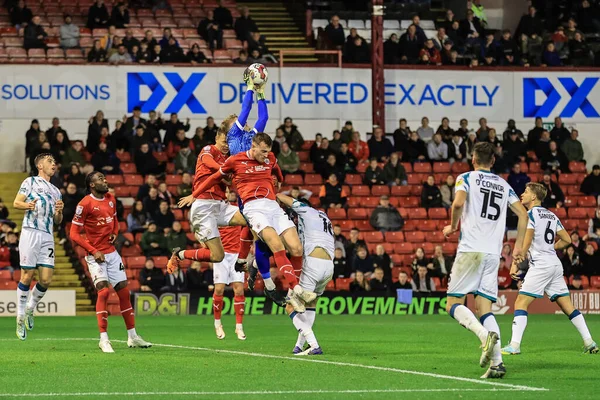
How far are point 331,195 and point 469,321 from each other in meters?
17.9

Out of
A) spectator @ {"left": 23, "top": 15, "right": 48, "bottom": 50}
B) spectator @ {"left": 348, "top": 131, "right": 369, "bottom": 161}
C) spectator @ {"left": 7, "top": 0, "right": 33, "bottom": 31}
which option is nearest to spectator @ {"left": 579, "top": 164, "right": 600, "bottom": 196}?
spectator @ {"left": 348, "top": 131, "right": 369, "bottom": 161}

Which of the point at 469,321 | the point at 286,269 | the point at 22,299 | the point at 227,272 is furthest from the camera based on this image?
the point at 227,272

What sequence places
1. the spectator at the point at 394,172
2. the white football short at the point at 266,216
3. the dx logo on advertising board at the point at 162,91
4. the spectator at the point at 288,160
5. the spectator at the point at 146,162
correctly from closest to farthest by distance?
the white football short at the point at 266,216 → the spectator at the point at 146,162 → the spectator at the point at 288,160 → the spectator at the point at 394,172 → the dx logo on advertising board at the point at 162,91

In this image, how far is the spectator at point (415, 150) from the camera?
31719mm

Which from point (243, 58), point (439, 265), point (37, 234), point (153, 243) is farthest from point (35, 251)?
point (243, 58)

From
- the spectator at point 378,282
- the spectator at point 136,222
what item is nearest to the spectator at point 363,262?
the spectator at point 378,282

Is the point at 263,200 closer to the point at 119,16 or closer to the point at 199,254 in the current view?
the point at 199,254

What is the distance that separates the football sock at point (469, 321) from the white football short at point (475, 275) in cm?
16

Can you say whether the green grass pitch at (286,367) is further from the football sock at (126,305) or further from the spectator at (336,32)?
the spectator at (336,32)

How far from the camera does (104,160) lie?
2912 centimetres

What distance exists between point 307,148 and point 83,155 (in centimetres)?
629

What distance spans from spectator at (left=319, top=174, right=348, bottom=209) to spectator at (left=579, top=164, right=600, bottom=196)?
6.99 m

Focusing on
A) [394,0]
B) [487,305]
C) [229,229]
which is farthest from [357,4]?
[487,305]

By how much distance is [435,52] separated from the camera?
34.3m
